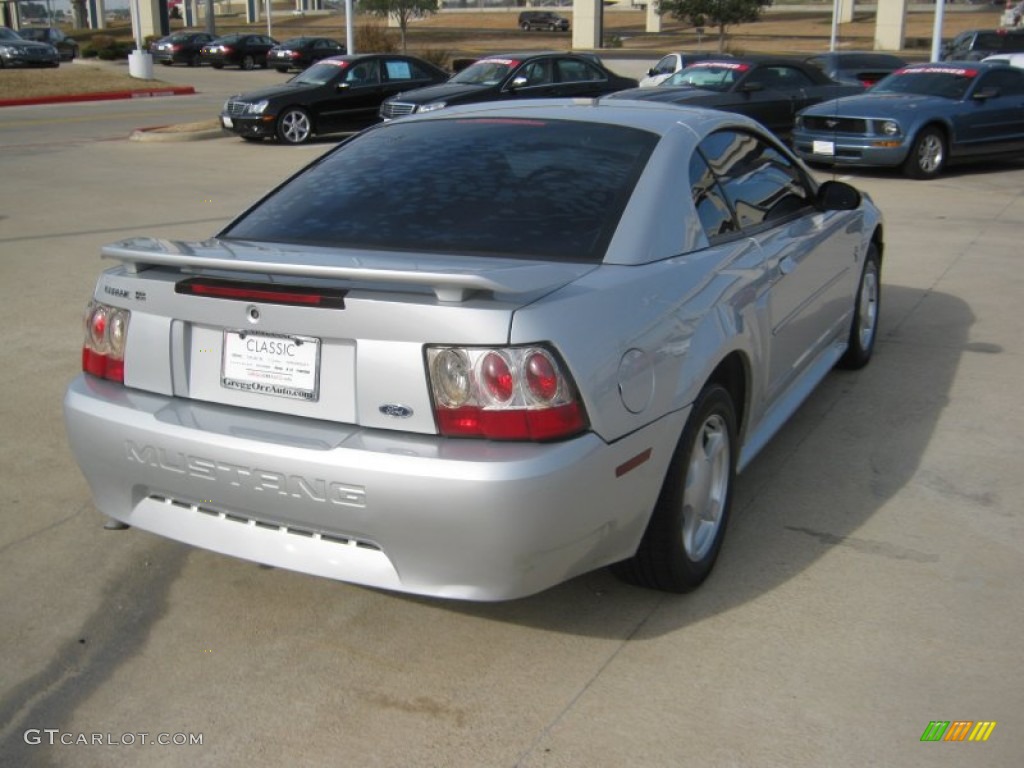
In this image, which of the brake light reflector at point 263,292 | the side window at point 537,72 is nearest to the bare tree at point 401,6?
the side window at point 537,72

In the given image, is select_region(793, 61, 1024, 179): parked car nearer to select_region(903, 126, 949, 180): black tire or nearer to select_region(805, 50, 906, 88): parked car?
select_region(903, 126, 949, 180): black tire

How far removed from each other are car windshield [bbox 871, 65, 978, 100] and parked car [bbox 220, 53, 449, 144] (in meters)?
8.45

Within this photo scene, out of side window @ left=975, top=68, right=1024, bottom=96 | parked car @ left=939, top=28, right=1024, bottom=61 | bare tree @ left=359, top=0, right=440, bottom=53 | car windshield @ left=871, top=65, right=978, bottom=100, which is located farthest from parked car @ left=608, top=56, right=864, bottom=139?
bare tree @ left=359, top=0, right=440, bottom=53

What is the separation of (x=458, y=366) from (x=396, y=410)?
0.21 m

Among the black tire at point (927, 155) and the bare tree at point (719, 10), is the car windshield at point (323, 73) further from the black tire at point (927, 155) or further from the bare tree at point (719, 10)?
the bare tree at point (719, 10)

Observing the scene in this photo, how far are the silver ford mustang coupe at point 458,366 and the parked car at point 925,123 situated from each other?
1064cm

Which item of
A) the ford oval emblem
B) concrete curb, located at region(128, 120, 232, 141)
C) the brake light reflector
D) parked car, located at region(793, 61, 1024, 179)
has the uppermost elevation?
the brake light reflector

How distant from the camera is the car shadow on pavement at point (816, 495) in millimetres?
3699

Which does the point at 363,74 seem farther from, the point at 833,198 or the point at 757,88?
the point at 833,198

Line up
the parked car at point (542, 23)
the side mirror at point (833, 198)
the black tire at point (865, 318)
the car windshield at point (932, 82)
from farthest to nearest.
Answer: the parked car at point (542, 23) < the car windshield at point (932, 82) < the black tire at point (865, 318) < the side mirror at point (833, 198)

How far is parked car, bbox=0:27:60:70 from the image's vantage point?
Answer: 3891cm

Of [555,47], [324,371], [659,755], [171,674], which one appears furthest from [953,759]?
[555,47]

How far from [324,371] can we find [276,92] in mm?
16946

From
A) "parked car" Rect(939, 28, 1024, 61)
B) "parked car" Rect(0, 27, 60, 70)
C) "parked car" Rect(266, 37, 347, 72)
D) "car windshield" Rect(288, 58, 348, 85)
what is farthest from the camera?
"parked car" Rect(266, 37, 347, 72)
